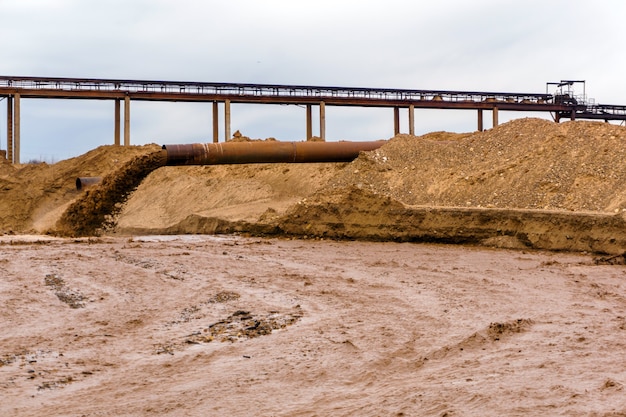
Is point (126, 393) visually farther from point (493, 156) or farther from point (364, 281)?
point (493, 156)

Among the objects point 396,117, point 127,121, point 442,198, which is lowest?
point 442,198

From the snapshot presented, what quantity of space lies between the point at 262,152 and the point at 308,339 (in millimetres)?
16538

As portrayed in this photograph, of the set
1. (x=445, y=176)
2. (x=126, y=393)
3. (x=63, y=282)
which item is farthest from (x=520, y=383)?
(x=445, y=176)

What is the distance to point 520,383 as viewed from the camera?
5.32 metres

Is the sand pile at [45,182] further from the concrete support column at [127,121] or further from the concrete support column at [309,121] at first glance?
the concrete support column at [309,121]

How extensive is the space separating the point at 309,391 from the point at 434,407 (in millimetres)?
915

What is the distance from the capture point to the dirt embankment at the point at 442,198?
55.4 feet

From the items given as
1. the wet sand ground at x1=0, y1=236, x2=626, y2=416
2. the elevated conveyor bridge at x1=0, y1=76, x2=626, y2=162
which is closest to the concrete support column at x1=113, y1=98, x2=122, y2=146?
the elevated conveyor bridge at x1=0, y1=76, x2=626, y2=162

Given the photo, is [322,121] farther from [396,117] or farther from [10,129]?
[10,129]

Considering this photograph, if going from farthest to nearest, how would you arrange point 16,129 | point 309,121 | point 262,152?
1. point 309,121
2. point 16,129
3. point 262,152

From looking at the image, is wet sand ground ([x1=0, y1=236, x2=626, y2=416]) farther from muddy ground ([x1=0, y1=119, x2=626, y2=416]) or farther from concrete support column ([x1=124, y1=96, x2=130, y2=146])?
concrete support column ([x1=124, y1=96, x2=130, y2=146])

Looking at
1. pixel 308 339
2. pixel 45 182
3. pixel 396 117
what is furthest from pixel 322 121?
pixel 308 339

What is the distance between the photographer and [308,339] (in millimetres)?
6961

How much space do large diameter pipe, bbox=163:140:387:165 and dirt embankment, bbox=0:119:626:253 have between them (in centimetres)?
86
